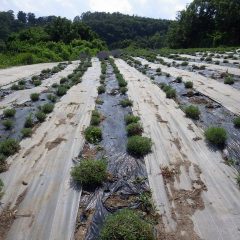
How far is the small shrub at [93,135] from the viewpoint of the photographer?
32.5ft

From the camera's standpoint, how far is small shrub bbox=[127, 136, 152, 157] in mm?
8828

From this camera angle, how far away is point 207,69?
2328 cm

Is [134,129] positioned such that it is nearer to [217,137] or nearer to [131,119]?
[131,119]

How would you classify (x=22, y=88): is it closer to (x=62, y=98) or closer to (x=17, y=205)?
(x=62, y=98)

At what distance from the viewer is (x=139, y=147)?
8.84 m

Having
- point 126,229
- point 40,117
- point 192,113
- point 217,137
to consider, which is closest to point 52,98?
point 40,117

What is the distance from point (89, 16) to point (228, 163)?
534 feet

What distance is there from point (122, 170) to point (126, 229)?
2786mm

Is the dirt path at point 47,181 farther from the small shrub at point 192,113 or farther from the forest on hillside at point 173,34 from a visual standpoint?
the forest on hillside at point 173,34

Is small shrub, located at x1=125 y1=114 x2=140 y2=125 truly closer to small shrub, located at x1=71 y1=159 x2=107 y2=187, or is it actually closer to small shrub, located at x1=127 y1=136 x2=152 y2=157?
small shrub, located at x1=127 y1=136 x2=152 y2=157

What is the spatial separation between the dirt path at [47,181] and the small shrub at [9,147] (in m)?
0.20

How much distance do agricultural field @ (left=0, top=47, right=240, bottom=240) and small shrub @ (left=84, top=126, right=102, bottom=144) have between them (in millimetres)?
31

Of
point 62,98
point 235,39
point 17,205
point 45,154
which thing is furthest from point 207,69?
point 235,39

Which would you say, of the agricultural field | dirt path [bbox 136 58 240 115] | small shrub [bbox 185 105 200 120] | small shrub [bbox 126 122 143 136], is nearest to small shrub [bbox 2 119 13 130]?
the agricultural field
